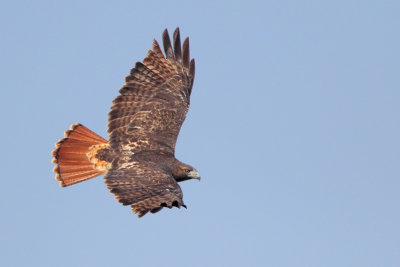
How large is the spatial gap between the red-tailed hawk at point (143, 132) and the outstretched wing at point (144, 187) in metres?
0.02

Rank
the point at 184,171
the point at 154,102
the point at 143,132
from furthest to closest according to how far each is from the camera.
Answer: the point at 154,102
the point at 143,132
the point at 184,171

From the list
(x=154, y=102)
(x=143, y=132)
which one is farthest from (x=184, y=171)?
(x=154, y=102)

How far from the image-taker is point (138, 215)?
14.2 metres

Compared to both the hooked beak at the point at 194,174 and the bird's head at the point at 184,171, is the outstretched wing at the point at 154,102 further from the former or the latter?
the hooked beak at the point at 194,174

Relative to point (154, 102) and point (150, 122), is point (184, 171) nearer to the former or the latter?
point (150, 122)

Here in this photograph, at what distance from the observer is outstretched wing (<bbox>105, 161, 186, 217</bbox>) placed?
14523mm

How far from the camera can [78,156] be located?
17.5 m

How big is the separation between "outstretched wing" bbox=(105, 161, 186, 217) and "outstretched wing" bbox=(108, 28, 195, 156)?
933 mm

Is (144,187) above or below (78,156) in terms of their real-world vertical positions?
below

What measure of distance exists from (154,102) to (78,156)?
2.04 m

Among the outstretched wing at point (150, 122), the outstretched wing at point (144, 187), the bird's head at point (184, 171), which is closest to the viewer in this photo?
the outstretched wing at point (144, 187)

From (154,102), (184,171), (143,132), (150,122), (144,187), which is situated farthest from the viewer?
(154,102)

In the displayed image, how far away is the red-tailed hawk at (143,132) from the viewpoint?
16.7 meters

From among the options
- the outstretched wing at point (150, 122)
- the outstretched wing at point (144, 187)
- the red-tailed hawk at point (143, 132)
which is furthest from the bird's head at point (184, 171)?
the outstretched wing at point (144, 187)
